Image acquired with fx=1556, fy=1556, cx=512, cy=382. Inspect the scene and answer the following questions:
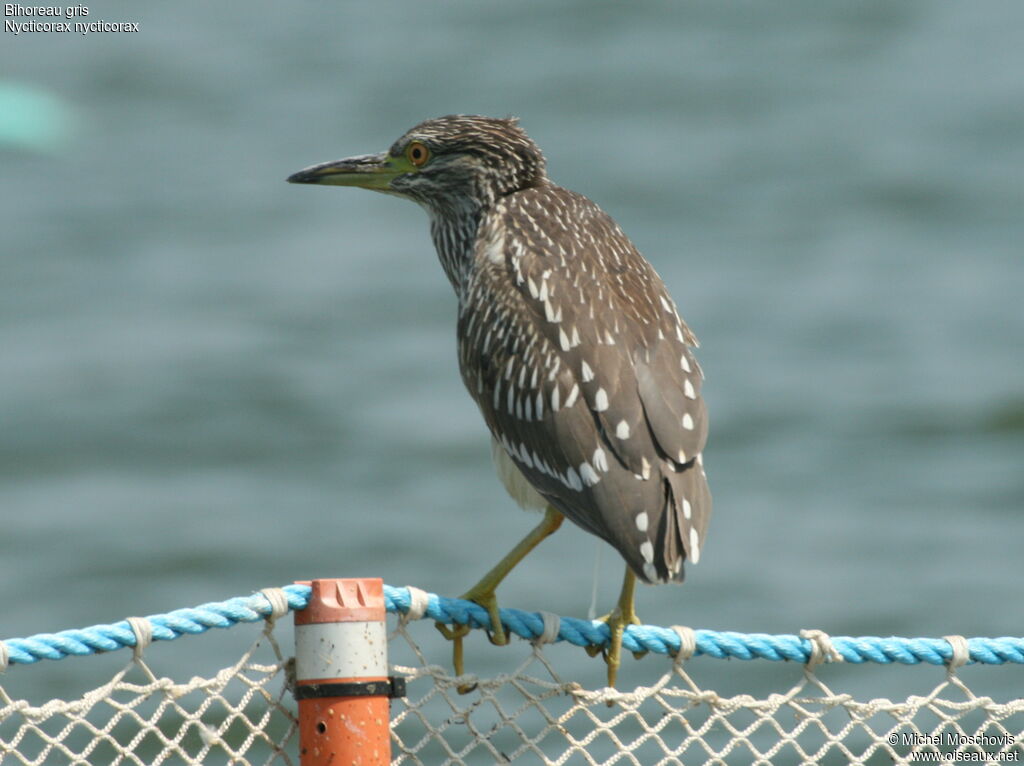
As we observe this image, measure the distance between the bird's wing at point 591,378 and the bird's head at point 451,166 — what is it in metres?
0.33

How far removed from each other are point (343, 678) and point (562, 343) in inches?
76.4

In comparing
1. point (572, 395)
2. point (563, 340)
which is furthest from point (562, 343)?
point (572, 395)

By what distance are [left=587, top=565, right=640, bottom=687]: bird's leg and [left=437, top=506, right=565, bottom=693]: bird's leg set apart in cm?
31

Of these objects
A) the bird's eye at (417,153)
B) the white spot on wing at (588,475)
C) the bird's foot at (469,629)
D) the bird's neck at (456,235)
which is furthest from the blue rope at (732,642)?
the bird's eye at (417,153)

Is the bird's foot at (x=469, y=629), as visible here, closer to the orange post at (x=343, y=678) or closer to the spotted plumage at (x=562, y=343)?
the spotted plumage at (x=562, y=343)

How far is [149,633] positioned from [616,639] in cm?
143

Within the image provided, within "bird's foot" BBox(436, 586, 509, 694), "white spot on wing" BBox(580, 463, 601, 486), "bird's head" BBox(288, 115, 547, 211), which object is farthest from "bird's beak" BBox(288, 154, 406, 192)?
"bird's foot" BBox(436, 586, 509, 694)

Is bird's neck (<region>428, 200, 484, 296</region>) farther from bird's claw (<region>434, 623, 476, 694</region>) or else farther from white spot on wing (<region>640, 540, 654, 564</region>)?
bird's claw (<region>434, 623, 476, 694</region>)

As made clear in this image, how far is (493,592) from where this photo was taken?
425cm

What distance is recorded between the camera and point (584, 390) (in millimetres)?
4609

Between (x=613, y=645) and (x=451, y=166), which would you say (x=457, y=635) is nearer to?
(x=613, y=645)

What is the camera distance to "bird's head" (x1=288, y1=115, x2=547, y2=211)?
5.86 meters

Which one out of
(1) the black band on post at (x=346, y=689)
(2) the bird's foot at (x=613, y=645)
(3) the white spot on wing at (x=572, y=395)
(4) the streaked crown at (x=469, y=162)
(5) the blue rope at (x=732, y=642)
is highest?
(4) the streaked crown at (x=469, y=162)

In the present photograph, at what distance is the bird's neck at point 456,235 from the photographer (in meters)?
5.84
